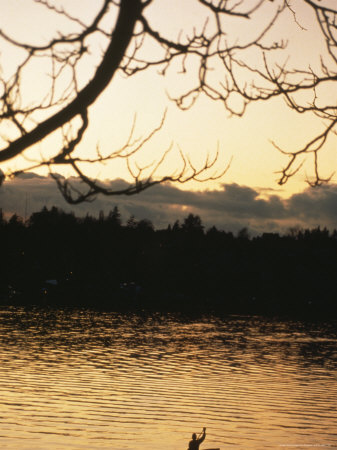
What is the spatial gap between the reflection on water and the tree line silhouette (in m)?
72.3

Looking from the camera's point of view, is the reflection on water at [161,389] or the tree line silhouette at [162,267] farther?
the tree line silhouette at [162,267]

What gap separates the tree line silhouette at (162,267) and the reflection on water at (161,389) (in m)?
72.3

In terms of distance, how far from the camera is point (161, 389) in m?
41.2

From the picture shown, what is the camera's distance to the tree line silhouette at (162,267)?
161 metres

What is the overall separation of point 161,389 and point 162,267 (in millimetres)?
138603

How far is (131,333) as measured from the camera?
79812 millimetres

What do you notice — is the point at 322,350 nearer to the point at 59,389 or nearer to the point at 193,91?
the point at 59,389

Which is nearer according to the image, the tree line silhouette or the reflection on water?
the reflection on water

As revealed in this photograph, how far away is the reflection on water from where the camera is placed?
30.4m

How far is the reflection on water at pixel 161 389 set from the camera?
30359 mm

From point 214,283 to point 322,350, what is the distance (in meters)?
100

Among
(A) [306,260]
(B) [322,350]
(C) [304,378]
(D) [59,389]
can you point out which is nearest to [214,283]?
(A) [306,260]

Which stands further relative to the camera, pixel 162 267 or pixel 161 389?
pixel 162 267

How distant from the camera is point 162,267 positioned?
17975 cm
